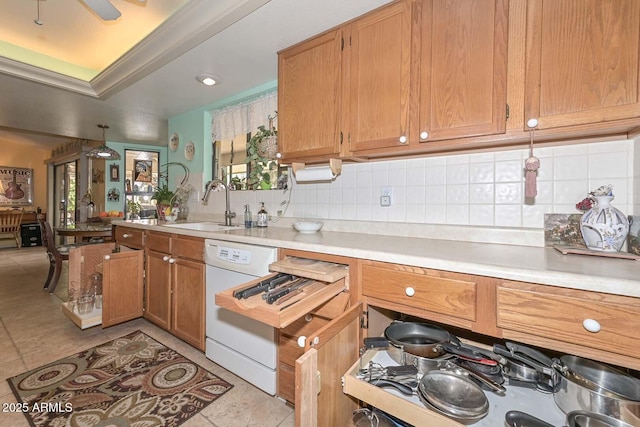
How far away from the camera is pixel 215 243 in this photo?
1717 mm

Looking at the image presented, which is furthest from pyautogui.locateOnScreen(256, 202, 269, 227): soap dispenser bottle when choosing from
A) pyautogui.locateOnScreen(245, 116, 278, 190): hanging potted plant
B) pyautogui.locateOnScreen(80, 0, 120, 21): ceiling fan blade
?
pyautogui.locateOnScreen(80, 0, 120, 21): ceiling fan blade

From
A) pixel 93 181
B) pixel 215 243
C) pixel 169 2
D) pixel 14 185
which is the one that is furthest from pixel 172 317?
pixel 14 185

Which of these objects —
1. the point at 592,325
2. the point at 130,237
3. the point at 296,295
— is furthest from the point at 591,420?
the point at 130,237

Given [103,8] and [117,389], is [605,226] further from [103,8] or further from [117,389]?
[103,8]

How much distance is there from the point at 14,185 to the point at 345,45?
8931 mm

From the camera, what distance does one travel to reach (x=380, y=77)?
1.43 m

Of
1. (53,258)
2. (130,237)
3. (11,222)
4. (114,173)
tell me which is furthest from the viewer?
(11,222)

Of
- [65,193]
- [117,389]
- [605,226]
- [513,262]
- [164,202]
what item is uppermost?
[65,193]

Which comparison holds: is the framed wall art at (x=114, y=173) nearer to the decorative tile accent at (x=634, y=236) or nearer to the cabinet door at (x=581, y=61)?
the cabinet door at (x=581, y=61)

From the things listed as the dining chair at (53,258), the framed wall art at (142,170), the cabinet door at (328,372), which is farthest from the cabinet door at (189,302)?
the framed wall art at (142,170)

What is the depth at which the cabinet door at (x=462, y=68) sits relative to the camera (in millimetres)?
1134

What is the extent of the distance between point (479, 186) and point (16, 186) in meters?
9.59

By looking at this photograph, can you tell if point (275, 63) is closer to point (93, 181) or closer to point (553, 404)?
point (553, 404)

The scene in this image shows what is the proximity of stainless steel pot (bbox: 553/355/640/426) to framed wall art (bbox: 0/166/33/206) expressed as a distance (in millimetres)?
9862
